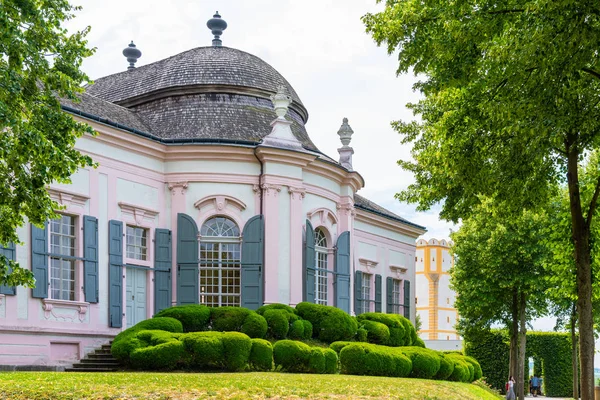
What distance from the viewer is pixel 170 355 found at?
850 inches

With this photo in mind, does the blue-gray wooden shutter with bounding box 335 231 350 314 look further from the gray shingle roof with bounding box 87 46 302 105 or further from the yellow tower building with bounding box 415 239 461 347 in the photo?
the yellow tower building with bounding box 415 239 461 347

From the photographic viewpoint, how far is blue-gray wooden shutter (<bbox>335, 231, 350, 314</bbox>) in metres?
31.3

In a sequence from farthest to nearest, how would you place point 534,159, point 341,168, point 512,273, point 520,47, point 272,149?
point 512,273 < point 341,168 < point 272,149 < point 534,159 < point 520,47

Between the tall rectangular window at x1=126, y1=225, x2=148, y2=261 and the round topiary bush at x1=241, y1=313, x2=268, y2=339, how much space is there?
4781mm

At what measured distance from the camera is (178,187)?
28641 mm

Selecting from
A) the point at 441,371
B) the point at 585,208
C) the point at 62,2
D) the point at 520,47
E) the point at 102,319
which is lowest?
the point at 441,371

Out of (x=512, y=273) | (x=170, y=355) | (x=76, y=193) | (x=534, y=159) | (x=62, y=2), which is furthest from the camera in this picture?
(x=512, y=273)

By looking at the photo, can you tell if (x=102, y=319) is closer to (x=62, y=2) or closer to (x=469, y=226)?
(x=62, y=2)

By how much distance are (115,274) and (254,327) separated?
4.66m

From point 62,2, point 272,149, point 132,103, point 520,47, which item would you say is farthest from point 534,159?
point 132,103

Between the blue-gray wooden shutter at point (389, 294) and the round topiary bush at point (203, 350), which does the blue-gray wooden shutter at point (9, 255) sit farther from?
the blue-gray wooden shutter at point (389, 294)

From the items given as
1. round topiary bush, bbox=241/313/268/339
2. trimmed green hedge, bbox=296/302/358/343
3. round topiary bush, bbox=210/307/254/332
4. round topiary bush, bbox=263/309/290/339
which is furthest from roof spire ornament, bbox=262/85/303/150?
round topiary bush, bbox=241/313/268/339

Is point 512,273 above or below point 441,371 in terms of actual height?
above

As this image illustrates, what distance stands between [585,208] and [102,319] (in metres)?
13.7
